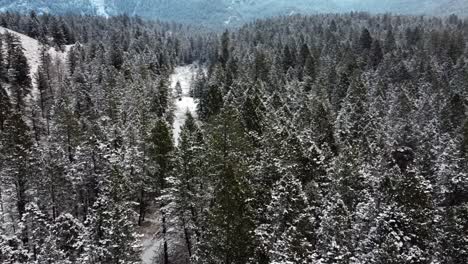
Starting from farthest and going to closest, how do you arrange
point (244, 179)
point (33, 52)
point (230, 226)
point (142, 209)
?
1. point (33, 52)
2. point (142, 209)
3. point (244, 179)
4. point (230, 226)

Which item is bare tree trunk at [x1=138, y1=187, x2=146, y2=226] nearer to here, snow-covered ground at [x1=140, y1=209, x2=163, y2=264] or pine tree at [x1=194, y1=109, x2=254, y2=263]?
snow-covered ground at [x1=140, y1=209, x2=163, y2=264]

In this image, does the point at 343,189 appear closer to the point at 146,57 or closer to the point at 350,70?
the point at 350,70

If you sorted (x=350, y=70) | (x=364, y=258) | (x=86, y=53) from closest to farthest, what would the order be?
(x=364, y=258)
(x=350, y=70)
(x=86, y=53)

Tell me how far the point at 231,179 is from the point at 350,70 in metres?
60.8

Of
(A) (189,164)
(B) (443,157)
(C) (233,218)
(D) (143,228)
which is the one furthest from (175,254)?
(B) (443,157)

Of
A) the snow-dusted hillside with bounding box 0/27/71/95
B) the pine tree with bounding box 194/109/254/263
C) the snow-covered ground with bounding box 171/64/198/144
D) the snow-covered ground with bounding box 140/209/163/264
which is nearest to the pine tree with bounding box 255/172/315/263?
the pine tree with bounding box 194/109/254/263

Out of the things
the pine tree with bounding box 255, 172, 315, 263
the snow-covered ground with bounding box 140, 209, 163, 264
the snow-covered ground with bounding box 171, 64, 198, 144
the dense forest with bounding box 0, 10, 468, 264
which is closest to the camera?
the pine tree with bounding box 255, 172, 315, 263

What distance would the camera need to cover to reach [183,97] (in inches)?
4456

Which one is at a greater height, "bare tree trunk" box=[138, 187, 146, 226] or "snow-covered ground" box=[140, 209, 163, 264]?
"bare tree trunk" box=[138, 187, 146, 226]

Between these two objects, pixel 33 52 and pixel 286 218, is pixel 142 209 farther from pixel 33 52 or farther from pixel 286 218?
pixel 33 52

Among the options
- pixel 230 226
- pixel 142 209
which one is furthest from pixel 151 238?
pixel 230 226

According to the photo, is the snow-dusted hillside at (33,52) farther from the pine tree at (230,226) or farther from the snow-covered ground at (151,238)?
the pine tree at (230,226)

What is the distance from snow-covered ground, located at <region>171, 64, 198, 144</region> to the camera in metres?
86.8

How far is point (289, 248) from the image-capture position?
24.2 meters
